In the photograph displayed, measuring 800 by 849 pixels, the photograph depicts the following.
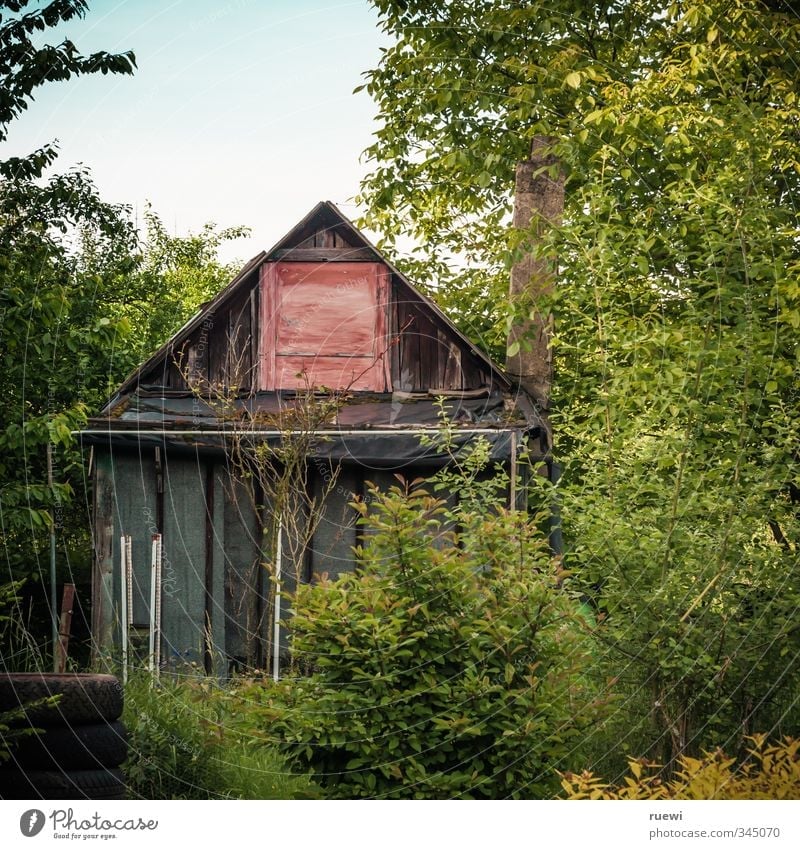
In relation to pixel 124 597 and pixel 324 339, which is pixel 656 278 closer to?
pixel 324 339

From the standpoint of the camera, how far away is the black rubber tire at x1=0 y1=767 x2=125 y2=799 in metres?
3.54

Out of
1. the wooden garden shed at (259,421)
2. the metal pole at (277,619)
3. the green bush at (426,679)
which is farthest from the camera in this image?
the wooden garden shed at (259,421)

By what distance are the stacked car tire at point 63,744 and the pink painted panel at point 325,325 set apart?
4.78 ft

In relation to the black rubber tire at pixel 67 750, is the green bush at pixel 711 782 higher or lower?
lower

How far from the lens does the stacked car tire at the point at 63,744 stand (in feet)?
11.6

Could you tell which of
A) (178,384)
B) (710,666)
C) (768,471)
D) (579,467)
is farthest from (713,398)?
(178,384)

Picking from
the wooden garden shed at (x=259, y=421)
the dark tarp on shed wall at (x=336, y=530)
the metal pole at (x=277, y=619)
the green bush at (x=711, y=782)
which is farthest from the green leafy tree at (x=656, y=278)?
the metal pole at (x=277, y=619)

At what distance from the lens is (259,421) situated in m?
4.18

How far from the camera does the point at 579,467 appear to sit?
455cm

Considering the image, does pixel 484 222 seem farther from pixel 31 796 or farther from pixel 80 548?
pixel 31 796

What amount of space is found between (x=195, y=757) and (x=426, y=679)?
3.23 ft

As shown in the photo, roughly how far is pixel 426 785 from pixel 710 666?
4.04ft

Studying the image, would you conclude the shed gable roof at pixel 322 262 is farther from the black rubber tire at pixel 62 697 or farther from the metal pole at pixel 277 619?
the black rubber tire at pixel 62 697

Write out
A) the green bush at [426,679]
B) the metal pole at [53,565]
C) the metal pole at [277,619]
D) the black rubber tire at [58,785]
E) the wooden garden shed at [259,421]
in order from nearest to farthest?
the black rubber tire at [58,785] < the green bush at [426,679] < the metal pole at [53,565] < the metal pole at [277,619] < the wooden garden shed at [259,421]
